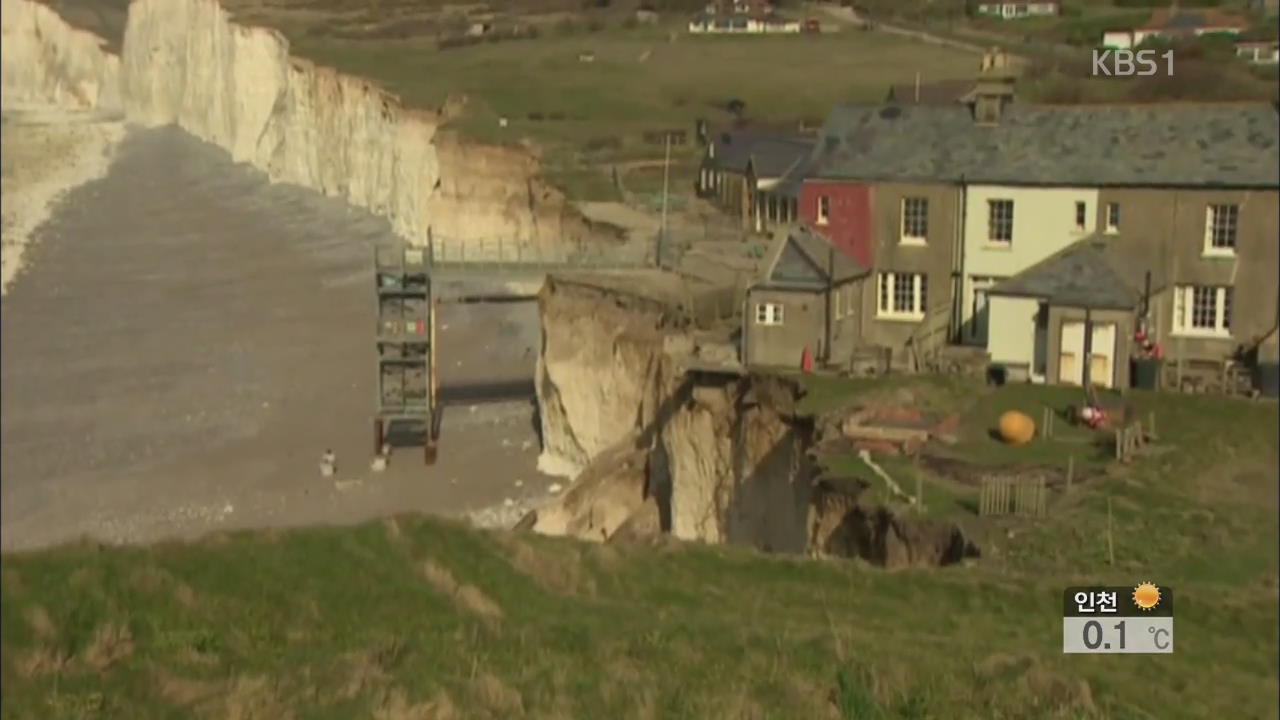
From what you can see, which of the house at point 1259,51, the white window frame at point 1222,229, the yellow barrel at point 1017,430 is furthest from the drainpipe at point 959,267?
the yellow barrel at point 1017,430

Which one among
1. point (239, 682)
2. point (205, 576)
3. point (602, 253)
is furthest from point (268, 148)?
point (239, 682)

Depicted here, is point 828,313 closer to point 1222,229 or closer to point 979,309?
point 979,309

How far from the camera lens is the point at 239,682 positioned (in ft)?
26.8

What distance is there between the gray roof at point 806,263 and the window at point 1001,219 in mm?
2058

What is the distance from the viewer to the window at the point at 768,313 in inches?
999

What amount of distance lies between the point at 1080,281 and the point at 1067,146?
2.27 m

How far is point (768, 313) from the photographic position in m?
25.4

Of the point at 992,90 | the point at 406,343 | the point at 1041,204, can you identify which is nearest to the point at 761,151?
the point at 406,343

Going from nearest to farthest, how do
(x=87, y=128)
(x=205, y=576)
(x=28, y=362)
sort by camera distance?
1. (x=205, y=576)
2. (x=28, y=362)
3. (x=87, y=128)

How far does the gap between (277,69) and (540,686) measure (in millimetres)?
28265

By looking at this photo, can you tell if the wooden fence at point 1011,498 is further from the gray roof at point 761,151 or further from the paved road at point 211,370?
the gray roof at point 761,151

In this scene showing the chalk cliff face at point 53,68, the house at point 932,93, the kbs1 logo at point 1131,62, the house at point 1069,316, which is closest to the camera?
the kbs1 logo at point 1131,62

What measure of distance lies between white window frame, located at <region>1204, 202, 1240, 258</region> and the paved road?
11810mm

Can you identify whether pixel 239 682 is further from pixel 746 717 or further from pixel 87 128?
pixel 87 128
